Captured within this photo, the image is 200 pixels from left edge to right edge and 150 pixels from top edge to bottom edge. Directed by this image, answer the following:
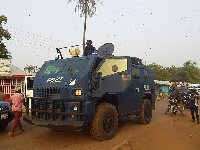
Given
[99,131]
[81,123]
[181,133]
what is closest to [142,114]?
Answer: [181,133]

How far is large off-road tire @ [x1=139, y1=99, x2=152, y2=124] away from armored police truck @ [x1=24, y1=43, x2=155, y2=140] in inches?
39.2

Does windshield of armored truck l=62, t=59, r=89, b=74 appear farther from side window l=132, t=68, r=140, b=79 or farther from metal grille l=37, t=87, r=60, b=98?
side window l=132, t=68, r=140, b=79

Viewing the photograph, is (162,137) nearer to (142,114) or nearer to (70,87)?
(142,114)

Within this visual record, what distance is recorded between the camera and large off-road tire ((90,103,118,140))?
578 cm

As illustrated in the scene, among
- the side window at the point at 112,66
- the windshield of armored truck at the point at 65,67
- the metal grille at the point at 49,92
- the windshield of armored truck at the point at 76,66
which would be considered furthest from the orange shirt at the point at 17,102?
the side window at the point at 112,66

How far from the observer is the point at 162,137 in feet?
20.0

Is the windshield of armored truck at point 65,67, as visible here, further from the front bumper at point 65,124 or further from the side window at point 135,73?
the side window at point 135,73

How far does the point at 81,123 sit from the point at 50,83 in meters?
1.59

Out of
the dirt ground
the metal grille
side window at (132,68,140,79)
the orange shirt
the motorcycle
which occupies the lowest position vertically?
the dirt ground

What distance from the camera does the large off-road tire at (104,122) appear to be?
5777 mm

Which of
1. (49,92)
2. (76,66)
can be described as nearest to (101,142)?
(49,92)

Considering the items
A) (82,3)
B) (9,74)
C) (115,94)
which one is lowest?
(115,94)

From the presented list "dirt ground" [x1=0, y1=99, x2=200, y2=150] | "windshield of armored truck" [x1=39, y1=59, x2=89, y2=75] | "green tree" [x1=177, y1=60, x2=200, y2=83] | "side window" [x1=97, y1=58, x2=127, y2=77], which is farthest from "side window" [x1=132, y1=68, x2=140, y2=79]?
"green tree" [x1=177, y1=60, x2=200, y2=83]

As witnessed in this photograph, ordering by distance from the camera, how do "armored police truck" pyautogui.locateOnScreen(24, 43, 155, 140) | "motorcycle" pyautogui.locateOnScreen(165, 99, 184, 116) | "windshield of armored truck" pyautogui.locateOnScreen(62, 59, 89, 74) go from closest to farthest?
"armored police truck" pyautogui.locateOnScreen(24, 43, 155, 140), "windshield of armored truck" pyautogui.locateOnScreen(62, 59, 89, 74), "motorcycle" pyautogui.locateOnScreen(165, 99, 184, 116)
